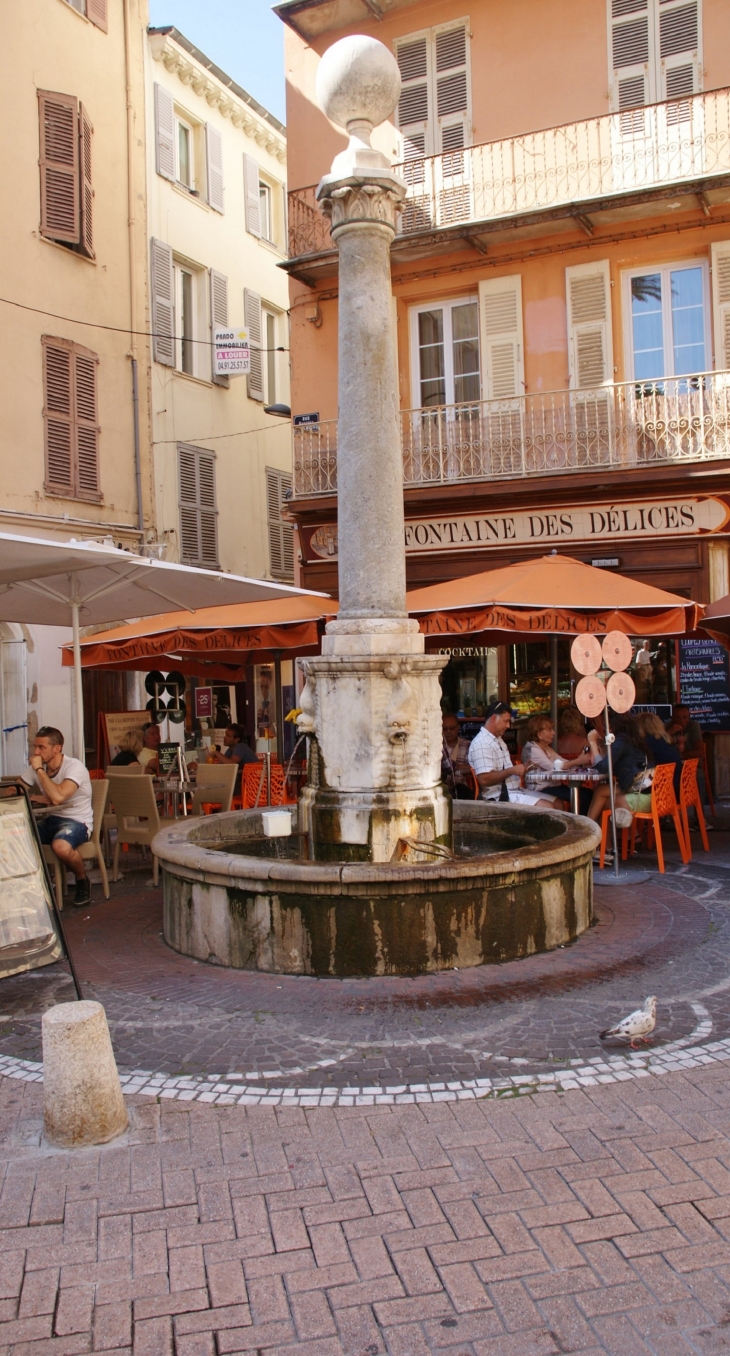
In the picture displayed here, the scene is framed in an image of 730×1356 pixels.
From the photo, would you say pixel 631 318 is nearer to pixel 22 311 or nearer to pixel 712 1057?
pixel 22 311

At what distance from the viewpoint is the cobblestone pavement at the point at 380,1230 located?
2.78m

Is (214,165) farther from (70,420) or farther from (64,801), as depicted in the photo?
(64,801)

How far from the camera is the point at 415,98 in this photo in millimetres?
16625

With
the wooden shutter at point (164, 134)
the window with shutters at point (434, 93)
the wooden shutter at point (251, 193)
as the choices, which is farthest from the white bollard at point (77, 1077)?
the wooden shutter at point (251, 193)

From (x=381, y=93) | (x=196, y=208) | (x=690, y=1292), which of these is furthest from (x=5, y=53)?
(x=690, y=1292)

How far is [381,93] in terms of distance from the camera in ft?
23.6

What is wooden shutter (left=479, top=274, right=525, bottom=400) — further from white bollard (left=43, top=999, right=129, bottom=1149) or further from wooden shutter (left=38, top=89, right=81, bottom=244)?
white bollard (left=43, top=999, right=129, bottom=1149)

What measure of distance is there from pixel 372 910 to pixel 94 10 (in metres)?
17.1

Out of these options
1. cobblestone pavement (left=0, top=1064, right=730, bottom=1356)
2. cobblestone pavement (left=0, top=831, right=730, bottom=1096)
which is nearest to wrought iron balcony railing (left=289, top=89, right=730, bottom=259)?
cobblestone pavement (left=0, top=831, right=730, bottom=1096)

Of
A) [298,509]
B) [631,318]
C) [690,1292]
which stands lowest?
[690,1292]

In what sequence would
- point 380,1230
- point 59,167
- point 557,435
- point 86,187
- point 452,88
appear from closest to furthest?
point 380,1230 < point 557,435 < point 59,167 < point 452,88 < point 86,187

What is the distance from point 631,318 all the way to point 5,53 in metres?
9.72

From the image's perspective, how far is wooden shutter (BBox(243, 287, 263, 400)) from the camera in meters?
21.5

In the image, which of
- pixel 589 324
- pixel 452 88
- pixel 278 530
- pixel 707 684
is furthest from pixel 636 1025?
pixel 278 530
